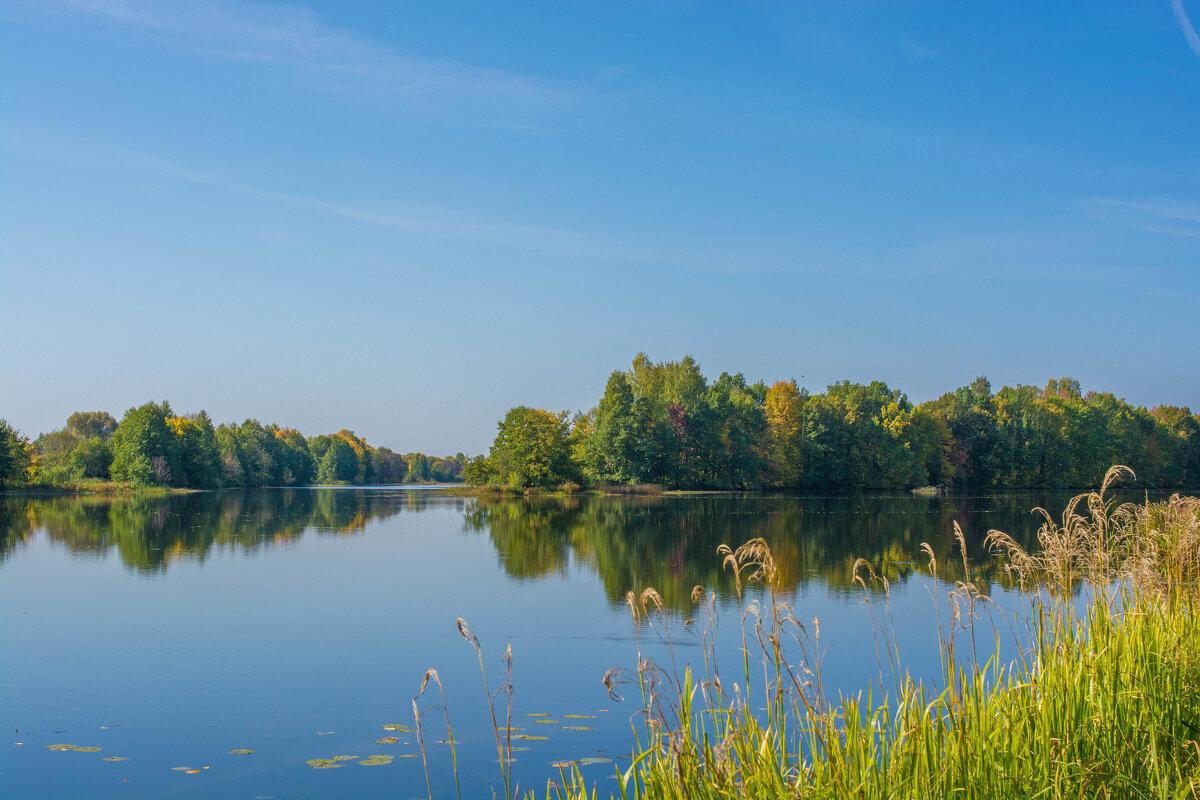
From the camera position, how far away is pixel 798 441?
233 ft

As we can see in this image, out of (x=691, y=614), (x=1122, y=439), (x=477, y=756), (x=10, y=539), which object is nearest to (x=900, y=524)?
(x=691, y=614)

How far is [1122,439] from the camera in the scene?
3351 inches

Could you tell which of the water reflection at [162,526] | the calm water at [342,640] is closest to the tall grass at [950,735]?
the calm water at [342,640]

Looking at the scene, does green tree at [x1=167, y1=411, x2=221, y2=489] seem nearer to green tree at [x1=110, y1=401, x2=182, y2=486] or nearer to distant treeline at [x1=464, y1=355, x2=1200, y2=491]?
green tree at [x1=110, y1=401, x2=182, y2=486]

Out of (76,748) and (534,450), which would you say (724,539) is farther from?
(534,450)

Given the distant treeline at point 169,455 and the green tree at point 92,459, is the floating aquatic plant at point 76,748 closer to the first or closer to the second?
A: the distant treeline at point 169,455

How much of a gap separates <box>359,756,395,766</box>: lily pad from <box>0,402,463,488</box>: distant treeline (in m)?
59.9

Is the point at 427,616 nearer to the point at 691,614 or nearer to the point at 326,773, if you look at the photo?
the point at 691,614

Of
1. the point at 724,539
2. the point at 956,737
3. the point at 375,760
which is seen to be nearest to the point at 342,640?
the point at 375,760

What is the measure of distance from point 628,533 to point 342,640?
1729cm

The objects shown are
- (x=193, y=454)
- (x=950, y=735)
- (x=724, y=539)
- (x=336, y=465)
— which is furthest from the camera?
(x=336, y=465)

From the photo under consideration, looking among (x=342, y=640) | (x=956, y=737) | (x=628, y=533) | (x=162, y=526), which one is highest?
(x=956, y=737)

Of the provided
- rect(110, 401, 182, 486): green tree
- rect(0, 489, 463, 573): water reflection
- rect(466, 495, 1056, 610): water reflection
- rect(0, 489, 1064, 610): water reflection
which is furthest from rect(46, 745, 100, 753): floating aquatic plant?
rect(110, 401, 182, 486): green tree

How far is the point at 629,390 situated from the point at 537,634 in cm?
5523
